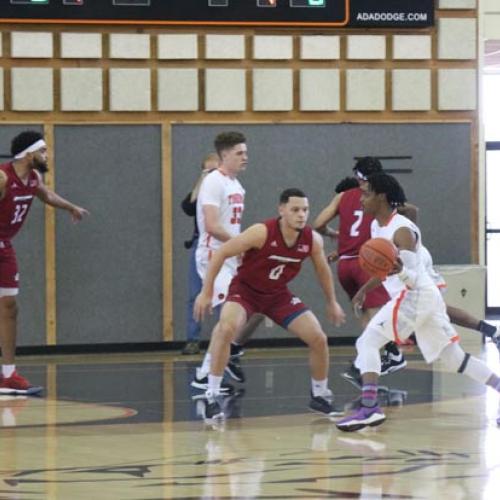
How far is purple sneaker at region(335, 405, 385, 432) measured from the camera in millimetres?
9805

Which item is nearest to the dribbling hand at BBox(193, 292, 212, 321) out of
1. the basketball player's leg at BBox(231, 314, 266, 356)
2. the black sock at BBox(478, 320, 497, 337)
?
the basketball player's leg at BBox(231, 314, 266, 356)

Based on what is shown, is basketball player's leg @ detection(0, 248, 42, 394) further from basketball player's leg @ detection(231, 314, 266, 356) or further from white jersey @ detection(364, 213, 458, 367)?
white jersey @ detection(364, 213, 458, 367)

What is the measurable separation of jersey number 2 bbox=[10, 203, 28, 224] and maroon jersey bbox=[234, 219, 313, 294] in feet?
7.41

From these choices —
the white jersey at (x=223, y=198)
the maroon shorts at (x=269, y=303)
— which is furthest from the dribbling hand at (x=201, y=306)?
the white jersey at (x=223, y=198)

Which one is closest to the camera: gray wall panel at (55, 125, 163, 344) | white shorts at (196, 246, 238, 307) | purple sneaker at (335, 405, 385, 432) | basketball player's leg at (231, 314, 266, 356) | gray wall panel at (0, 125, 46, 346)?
purple sneaker at (335, 405, 385, 432)

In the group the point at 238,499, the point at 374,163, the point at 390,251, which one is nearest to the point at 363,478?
the point at 238,499

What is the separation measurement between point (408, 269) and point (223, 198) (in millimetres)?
2649

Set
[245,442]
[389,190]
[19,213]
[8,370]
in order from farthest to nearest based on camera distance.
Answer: [19,213]
[8,370]
[389,190]
[245,442]

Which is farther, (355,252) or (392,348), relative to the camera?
(392,348)

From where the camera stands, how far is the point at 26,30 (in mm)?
15867

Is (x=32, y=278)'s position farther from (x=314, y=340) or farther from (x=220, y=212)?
(x=314, y=340)

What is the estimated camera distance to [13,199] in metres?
12.3

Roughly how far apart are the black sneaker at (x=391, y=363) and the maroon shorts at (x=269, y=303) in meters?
2.15

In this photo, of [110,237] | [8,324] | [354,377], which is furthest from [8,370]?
[110,237]
